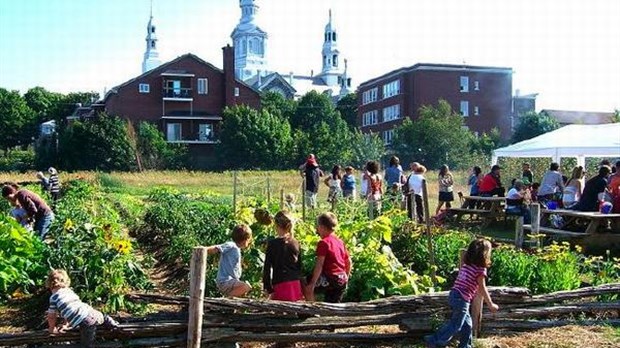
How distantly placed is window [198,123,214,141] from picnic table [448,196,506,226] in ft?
131

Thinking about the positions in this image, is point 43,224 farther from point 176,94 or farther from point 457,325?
point 176,94

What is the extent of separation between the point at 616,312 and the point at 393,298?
8.92 feet

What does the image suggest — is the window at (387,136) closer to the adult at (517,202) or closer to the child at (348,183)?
the child at (348,183)

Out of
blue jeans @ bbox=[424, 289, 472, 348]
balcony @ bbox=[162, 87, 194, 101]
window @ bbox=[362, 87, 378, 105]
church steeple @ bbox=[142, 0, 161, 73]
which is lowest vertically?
blue jeans @ bbox=[424, 289, 472, 348]

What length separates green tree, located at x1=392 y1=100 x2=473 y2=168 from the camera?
171 feet

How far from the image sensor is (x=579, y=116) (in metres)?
87.1

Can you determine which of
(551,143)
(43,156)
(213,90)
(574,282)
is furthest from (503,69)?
(574,282)

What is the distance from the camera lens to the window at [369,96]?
68.5 meters

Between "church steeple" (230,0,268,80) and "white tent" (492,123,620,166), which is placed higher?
"church steeple" (230,0,268,80)

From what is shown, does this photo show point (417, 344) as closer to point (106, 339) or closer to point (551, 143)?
point (106, 339)

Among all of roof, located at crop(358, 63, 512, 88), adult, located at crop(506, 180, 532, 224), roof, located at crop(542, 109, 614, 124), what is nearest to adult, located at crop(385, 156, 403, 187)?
adult, located at crop(506, 180, 532, 224)

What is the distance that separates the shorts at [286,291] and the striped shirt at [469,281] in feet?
4.96

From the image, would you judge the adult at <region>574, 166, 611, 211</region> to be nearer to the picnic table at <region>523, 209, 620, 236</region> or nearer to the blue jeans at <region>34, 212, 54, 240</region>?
the picnic table at <region>523, 209, 620, 236</region>

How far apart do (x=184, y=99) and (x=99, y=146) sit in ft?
25.1
